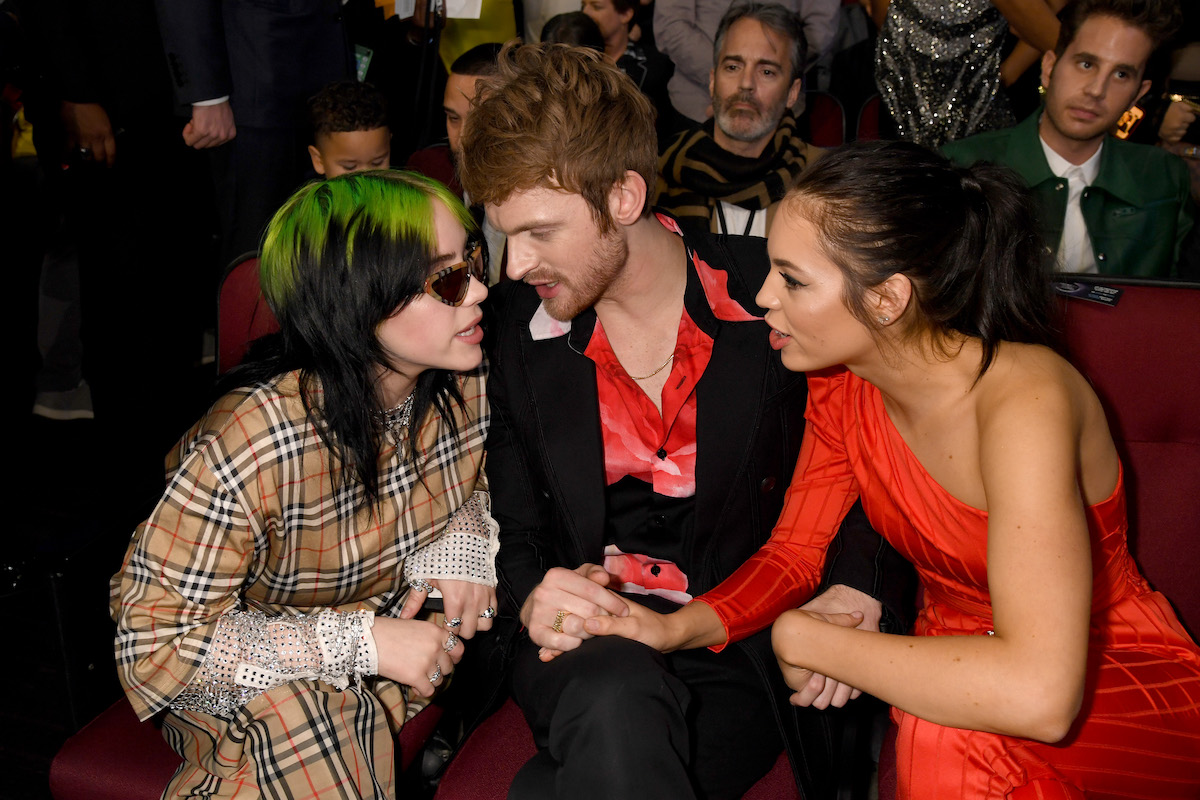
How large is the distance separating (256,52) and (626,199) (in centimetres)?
225

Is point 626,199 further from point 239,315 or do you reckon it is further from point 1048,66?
point 1048,66

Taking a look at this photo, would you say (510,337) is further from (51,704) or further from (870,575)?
(51,704)

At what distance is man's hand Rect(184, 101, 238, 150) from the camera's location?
3.35 m

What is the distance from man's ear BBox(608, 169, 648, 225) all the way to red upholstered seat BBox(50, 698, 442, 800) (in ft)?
3.66

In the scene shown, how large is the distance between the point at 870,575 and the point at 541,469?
68cm

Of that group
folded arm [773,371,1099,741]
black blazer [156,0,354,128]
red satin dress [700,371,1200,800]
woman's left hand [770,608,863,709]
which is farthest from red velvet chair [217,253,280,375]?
black blazer [156,0,354,128]

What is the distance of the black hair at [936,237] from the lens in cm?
140

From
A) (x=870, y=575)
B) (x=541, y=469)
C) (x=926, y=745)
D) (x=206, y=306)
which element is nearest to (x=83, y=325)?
(x=206, y=306)

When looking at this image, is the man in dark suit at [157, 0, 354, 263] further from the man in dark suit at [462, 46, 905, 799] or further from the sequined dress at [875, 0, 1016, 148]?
the sequined dress at [875, 0, 1016, 148]

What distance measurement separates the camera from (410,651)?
1.60m

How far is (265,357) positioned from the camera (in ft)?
5.71

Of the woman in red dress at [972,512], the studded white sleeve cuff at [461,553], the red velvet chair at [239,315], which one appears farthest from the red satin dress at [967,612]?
the red velvet chair at [239,315]

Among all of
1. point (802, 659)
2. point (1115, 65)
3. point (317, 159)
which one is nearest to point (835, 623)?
point (802, 659)

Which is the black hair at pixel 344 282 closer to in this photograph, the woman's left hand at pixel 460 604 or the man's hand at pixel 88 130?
the woman's left hand at pixel 460 604
